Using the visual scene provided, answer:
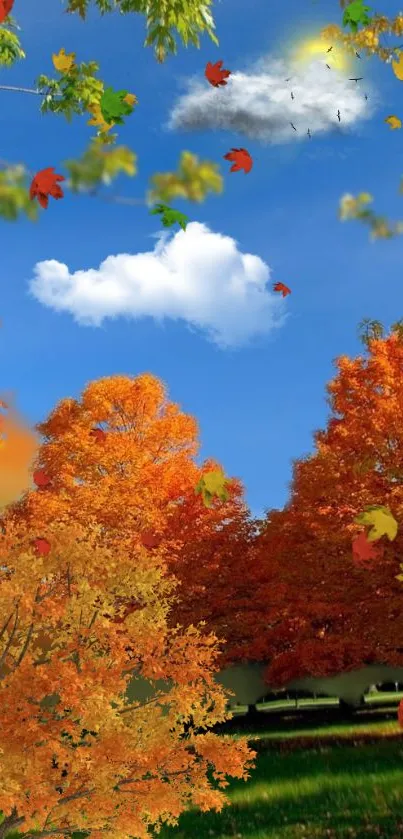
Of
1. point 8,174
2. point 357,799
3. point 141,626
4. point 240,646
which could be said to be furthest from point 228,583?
point 8,174

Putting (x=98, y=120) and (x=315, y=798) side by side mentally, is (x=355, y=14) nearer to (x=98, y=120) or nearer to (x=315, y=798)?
(x=98, y=120)

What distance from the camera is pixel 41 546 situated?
10883 mm

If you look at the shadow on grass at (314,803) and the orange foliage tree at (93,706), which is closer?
the orange foliage tree at (93,706)

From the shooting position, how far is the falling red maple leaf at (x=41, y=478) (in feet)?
87.1

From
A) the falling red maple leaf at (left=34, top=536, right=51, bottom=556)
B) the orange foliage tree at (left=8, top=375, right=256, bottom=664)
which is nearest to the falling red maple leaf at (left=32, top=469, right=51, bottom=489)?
Answer: the orange foliage tree at (left=8, top=375, right=256, bottom=664)

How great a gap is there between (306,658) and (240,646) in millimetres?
3945

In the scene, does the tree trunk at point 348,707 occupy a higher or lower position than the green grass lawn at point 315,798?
higher

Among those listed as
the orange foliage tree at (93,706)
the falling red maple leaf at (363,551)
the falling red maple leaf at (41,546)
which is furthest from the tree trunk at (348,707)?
the orange foliage tree at (93,706)

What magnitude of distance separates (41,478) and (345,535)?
1156cm

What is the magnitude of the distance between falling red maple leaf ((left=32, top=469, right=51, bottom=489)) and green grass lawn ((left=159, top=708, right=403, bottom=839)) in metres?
11.3

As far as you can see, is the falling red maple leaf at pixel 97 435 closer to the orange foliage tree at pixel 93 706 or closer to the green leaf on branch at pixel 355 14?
the orange foliage tree at pixel 93 706

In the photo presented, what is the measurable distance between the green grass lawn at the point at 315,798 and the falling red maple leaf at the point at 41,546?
337 cm

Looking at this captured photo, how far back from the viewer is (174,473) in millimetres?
27938

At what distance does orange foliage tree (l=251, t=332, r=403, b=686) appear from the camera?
20.2m
